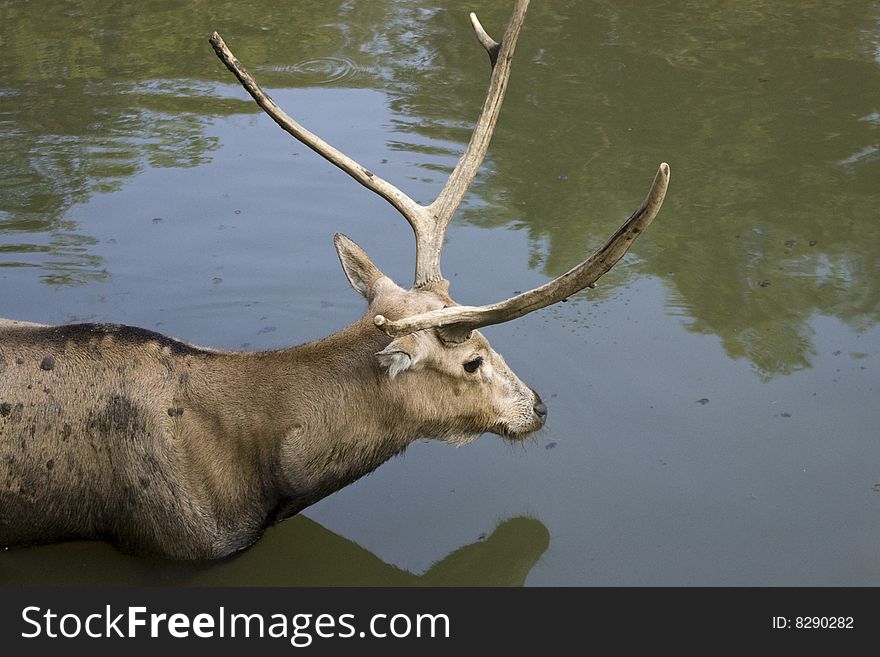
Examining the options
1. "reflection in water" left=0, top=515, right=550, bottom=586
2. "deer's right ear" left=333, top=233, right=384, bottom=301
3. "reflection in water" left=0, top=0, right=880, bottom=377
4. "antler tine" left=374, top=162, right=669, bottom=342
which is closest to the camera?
"antler tine" left=374, top=162, right=669, bottom=342

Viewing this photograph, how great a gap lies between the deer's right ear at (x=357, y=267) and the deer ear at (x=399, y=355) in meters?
0.65

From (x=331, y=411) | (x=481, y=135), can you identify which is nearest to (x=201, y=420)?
(x=331, y=411)

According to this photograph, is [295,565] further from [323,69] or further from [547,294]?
[323,69]

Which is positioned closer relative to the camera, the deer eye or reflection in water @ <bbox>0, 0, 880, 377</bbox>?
the deer eye

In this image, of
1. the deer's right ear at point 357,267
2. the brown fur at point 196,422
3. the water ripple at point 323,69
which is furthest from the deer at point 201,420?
the water ripple at point 323,69

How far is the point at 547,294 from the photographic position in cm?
409

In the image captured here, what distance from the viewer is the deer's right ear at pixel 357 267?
15.9ft

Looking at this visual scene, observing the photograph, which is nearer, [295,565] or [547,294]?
[547,294]

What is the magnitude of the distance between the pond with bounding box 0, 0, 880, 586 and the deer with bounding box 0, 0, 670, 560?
13.5 inches

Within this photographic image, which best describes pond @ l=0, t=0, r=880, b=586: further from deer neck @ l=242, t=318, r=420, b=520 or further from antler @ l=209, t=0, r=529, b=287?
antler @ l=209, t=0, r=529, b=287

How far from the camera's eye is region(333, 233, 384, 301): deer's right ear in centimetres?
484

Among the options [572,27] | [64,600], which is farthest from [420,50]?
[64,600]

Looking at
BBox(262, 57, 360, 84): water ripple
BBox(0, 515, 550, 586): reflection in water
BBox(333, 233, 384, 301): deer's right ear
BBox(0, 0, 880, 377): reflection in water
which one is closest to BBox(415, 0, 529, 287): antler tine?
BBox(333, 233, 384, 301): deer's right ear

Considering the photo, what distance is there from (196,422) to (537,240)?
332 centimetres
